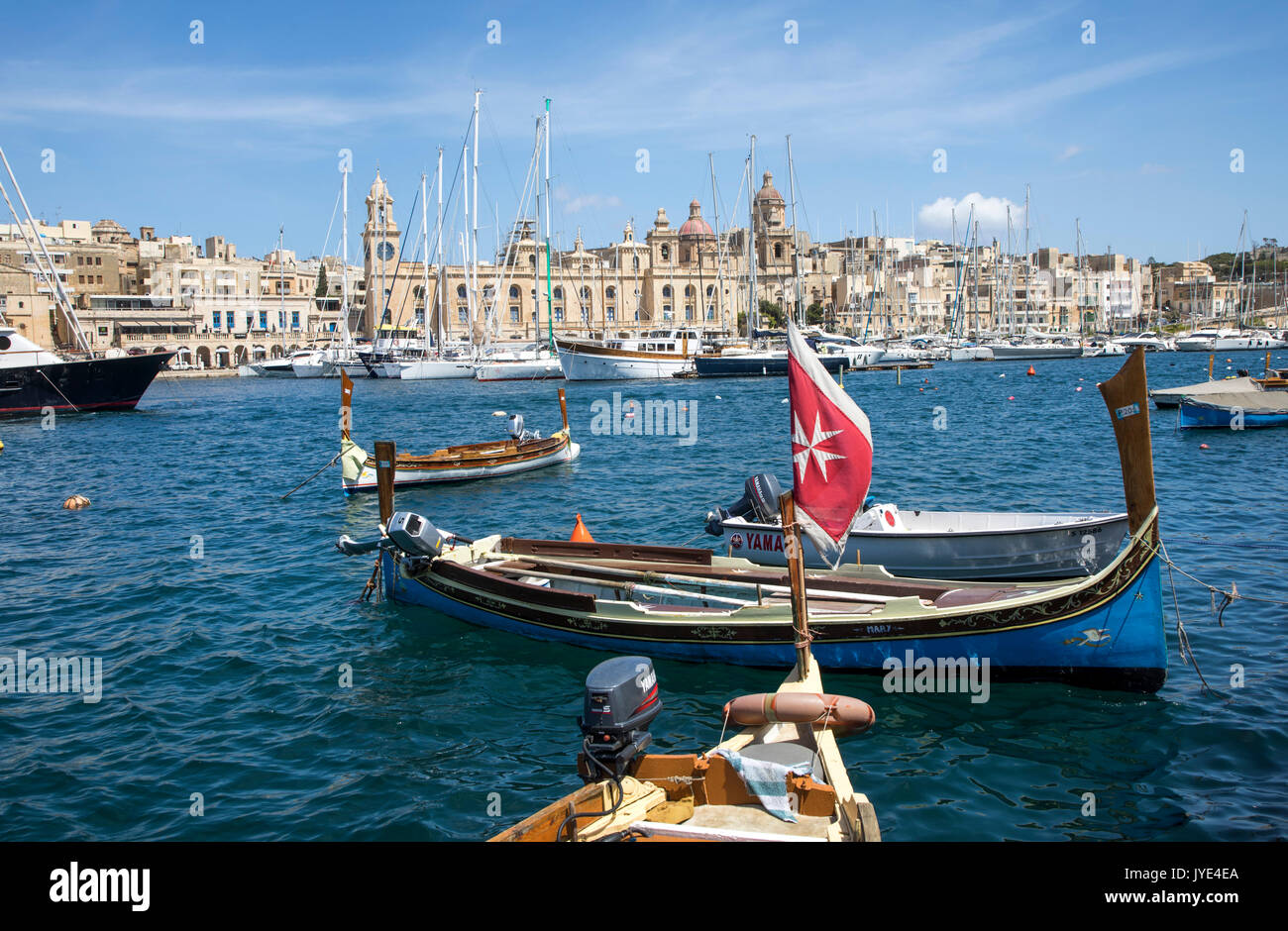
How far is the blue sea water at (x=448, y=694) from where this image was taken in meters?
8.65

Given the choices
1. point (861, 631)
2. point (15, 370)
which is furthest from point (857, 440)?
point (15, 370)

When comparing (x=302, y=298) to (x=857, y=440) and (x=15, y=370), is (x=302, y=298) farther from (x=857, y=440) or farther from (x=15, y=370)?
(x=857, y=440)

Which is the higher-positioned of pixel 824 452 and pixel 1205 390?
pixel 1205 390

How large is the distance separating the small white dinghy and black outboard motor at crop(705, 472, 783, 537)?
0.02 metres

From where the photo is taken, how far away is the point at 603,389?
67.9 meters

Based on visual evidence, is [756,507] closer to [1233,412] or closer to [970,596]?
[970,596]

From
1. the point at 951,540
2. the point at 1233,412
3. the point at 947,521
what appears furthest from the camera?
the point at 1233,412

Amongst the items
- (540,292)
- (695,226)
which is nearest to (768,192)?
(695,226)

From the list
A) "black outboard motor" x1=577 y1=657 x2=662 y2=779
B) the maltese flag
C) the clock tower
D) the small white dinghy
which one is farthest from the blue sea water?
the clock tower

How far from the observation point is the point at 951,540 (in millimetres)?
14953

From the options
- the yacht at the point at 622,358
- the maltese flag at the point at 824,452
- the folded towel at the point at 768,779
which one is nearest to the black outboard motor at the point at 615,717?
the folded towel at the point at 768,779

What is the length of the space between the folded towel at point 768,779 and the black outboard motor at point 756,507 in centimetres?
880

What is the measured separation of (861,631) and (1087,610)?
7.86ft

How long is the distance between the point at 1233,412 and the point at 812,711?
3029 cm
